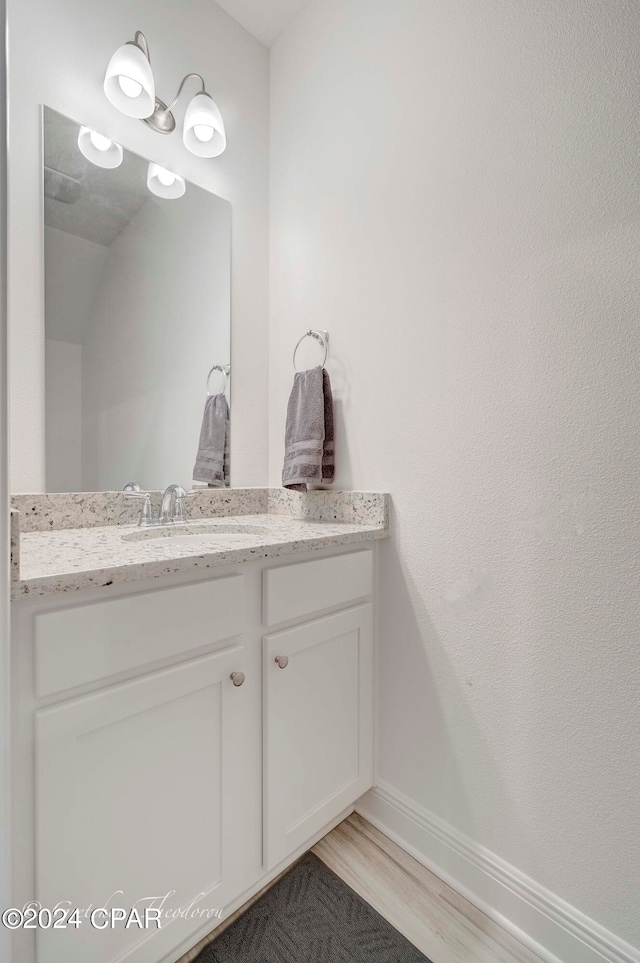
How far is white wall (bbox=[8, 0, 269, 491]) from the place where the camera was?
1.23 m

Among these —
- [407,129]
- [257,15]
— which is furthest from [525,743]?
[257,15]

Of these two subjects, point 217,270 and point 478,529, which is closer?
point 478,529

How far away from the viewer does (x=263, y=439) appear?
1.85 metres

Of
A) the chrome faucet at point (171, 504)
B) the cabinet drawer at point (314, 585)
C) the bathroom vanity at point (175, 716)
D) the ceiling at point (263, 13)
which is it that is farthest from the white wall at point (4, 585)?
the ceiling at point (263, 13)

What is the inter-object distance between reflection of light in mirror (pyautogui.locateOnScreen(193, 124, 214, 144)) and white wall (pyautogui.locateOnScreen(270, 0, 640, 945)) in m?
0.39

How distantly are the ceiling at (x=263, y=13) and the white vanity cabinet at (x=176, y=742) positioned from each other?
Result: 196 centimetres

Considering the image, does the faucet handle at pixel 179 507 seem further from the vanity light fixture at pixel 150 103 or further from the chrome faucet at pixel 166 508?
the vanity light fixture at pixel 150 103

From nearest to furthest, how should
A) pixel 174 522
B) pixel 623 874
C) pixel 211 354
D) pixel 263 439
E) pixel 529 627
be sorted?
pixel 623 874, pixel 529 627, pixel 174 522, pixel 211 354, pixel 263 439

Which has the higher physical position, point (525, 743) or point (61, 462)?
point (61, 462)

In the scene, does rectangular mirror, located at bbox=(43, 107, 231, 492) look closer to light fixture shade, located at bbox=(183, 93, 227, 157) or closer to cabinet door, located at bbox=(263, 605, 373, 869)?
light fixture shade, located at bbox=(183, 93, 227, 157)

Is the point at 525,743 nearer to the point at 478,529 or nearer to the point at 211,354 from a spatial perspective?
the point at 478,529

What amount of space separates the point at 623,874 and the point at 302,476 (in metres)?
1.20

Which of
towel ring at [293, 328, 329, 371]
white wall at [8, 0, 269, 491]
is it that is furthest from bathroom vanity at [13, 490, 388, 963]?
towel ring at [293, 328, 329, 371]

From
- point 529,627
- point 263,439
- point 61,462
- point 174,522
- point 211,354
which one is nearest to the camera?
point 529,627
